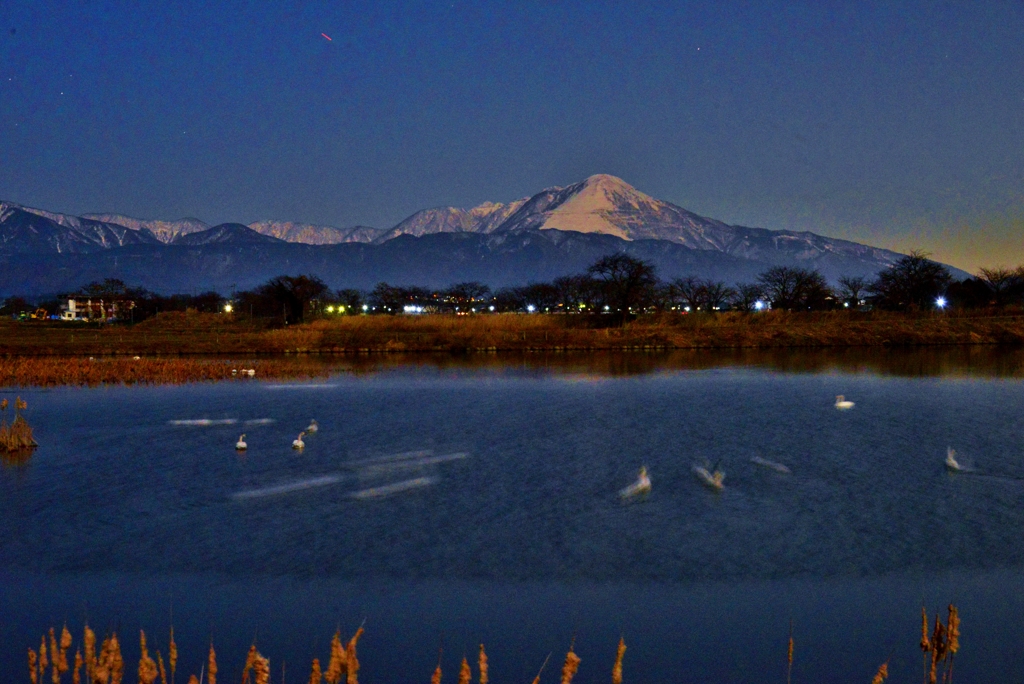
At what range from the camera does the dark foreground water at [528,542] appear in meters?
10.1

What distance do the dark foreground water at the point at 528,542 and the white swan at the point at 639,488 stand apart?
0.45 m

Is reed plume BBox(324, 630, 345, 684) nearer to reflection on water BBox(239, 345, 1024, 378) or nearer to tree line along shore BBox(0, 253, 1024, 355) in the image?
reflection on water BBox(239, 345, 1024, 378)

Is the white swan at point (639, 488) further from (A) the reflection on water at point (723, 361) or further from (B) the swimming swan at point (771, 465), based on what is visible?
(A) the reflection on water at point (723, 361)

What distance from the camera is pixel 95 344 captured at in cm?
6216

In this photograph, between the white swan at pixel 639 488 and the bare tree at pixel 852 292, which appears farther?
the bare tree at pixel 852 292

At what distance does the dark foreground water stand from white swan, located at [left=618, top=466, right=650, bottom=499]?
45 cm

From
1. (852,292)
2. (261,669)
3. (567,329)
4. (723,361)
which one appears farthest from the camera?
(852,292)

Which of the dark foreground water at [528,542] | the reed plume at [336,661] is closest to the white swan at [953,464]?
the dark foreground water at [528,542]

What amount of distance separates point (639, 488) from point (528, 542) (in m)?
4.01

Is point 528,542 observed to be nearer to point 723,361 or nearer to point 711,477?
point 711,477

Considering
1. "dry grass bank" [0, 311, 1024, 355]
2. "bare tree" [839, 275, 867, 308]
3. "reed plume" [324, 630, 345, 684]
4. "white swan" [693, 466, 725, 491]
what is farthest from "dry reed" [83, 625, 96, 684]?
"bare tree" [839, 275, 867, 308]

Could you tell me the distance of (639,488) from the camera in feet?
56.7

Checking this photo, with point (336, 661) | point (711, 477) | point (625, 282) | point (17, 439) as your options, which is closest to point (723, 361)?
point (625, 282)

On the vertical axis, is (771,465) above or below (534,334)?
below
